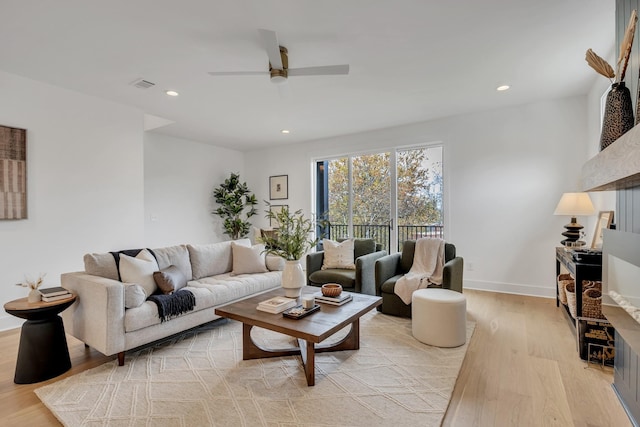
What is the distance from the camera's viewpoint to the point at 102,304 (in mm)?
2244

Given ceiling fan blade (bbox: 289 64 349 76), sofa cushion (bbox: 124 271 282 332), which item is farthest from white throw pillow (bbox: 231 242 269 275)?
ceiling fan blade (bbox: 289 64 349 76)

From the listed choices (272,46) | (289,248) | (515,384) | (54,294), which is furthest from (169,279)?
(515,384)

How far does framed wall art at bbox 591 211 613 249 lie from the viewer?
3005mm

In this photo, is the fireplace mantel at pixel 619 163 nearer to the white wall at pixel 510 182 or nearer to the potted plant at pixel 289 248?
the potted plant at pixel 289 248

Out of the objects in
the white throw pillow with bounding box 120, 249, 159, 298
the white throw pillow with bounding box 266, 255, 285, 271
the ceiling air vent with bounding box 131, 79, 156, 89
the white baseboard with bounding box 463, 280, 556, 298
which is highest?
the ceiling air vent with bounding box 131, 79, 156, 89

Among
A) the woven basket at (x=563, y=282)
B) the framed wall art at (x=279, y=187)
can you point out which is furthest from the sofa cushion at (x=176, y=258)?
the woven basket at (x=563, y=282)

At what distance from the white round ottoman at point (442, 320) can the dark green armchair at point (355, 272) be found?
0.89 meters

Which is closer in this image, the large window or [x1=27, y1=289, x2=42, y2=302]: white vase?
[x1=27, y1=289, x2=42, y2=302]: white vase

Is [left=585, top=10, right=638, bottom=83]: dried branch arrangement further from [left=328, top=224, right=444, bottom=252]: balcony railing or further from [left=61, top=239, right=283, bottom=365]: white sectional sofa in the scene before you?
[left=61, top=239, right=283, bottom=365]: white sectional sofa

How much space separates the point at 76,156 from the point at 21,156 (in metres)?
0.49

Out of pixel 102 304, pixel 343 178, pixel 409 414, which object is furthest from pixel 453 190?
pixel 102 304

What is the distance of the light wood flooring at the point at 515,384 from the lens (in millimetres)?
1745

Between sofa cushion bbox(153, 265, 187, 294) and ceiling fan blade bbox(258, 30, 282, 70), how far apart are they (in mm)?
2087

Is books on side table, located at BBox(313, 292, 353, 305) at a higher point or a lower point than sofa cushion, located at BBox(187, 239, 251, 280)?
lower
